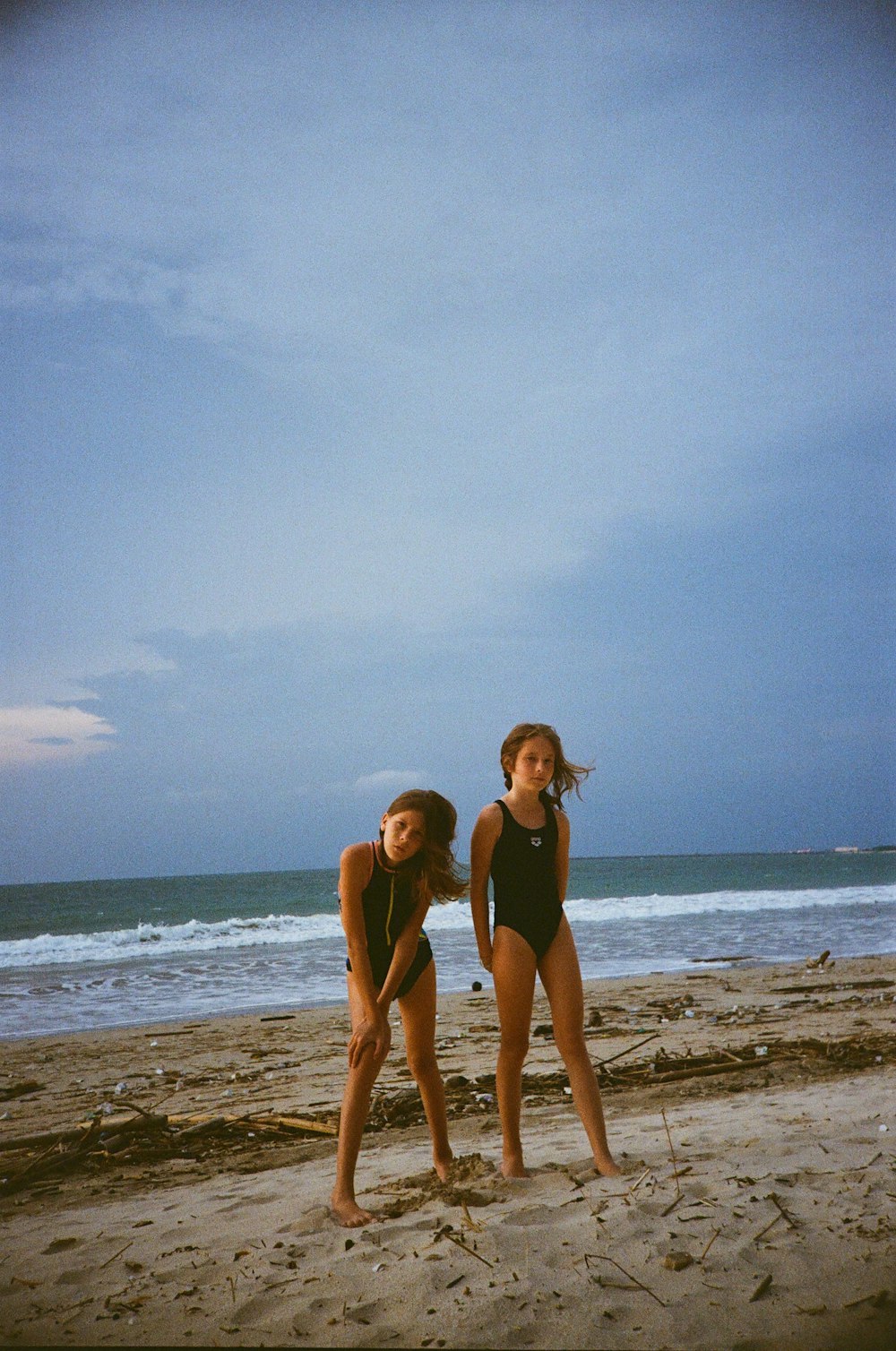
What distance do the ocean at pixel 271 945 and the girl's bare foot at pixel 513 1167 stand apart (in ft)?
24.3

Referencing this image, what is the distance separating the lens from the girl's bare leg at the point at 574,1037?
12.6 ft

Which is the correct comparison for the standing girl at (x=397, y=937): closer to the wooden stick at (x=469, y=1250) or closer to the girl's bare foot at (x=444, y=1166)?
the girl's bare foot at (x=444, y=1166)

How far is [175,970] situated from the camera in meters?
15.5

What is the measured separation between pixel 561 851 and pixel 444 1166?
1.51 m

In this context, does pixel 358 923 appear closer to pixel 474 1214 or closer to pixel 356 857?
pixel 356 857

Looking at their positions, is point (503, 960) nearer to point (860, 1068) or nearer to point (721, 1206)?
point (721, 1206)

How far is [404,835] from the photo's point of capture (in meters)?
3.78

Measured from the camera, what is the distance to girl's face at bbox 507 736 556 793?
13.9 ft

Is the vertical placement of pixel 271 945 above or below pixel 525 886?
below

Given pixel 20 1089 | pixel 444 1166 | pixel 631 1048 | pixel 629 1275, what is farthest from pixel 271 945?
pixel 629 1275

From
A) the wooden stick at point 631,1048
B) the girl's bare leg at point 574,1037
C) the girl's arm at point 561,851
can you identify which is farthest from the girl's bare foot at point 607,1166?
the wooden stick at point 631,1048

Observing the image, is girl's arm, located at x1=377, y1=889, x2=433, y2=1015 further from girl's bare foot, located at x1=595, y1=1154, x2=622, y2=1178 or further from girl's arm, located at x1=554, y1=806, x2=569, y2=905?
girl's bare foot, located at x1=595, y1=1154, x2=622, y2=1178

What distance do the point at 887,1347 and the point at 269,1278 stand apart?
6.40 feet

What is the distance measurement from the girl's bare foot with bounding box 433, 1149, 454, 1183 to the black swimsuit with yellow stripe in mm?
800
